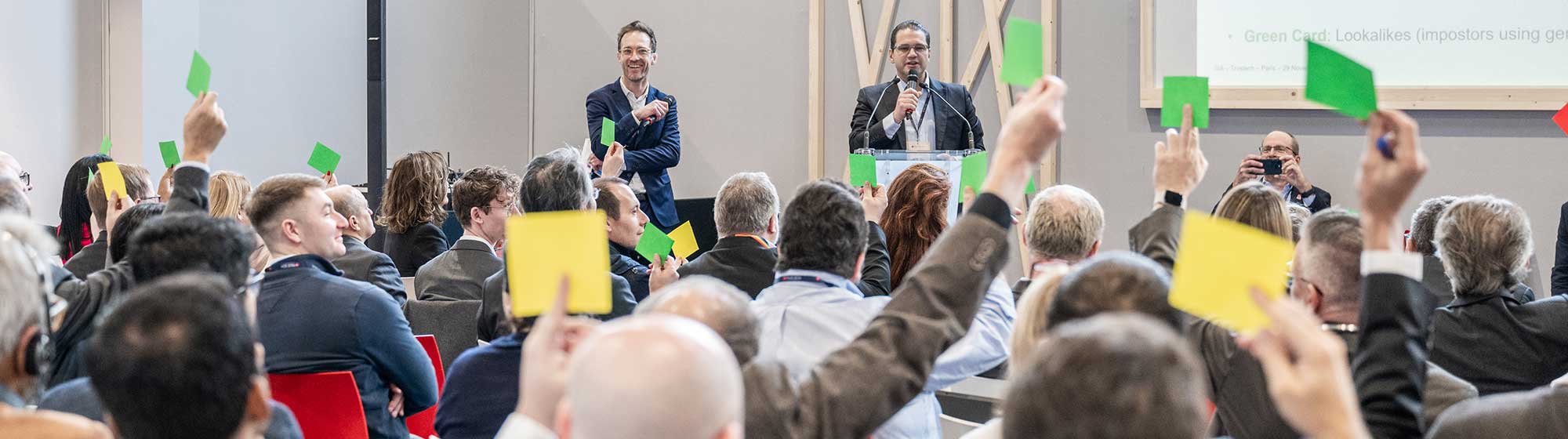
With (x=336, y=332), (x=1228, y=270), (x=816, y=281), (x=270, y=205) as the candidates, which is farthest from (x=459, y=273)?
(x=1228, y=270)

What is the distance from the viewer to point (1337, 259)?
2.04m

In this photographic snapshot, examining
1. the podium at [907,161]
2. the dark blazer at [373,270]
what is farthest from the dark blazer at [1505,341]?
the dark blazer at [373,270]

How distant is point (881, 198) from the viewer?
152 inches

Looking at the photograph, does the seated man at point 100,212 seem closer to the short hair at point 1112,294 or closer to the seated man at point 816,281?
the seated man at point 816,281

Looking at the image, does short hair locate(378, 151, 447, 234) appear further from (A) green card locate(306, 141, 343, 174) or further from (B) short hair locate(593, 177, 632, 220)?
(B) short hair locate(593, 177, 632, 220)

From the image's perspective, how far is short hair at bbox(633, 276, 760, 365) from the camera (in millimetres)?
1730

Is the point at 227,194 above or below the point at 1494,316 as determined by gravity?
above

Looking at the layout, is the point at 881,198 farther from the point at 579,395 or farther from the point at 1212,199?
the point at 1212,199

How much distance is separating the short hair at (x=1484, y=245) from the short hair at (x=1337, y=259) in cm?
102

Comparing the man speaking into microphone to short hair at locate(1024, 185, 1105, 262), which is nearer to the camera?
short hair at locate(1024, 185, 1105, 262)

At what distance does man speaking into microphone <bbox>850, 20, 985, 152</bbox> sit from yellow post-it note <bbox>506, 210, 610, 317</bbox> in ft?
14.1

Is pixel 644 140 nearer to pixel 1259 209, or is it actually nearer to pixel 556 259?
pixel 1259 209

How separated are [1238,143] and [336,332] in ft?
16.2

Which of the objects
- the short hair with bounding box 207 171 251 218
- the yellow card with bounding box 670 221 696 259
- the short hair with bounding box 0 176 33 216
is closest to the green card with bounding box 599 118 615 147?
the short hair with bounding box 207 171 251 218
